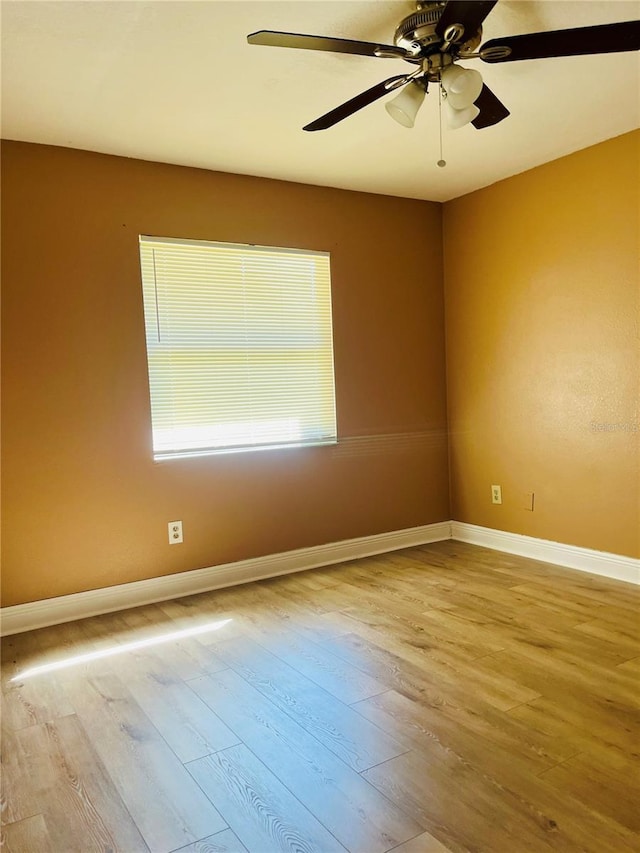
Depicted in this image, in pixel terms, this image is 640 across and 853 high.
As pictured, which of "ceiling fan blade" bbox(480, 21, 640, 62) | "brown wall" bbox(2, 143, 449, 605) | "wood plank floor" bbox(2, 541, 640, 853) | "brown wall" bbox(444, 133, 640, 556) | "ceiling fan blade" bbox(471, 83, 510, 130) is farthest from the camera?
"brown wall" bbox(444, 133, 640, 556)

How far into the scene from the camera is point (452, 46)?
190 centimetres

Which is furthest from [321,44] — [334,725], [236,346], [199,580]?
[199,580]

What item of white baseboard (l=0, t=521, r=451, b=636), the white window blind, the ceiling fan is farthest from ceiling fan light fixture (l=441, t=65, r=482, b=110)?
white baseboard (l=0, t=521, r=451, b=636)

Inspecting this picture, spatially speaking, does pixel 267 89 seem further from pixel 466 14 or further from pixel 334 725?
pixel 334 725

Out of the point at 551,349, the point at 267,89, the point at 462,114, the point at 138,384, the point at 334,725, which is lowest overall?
the point at 334,725

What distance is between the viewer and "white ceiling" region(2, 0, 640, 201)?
78.9 inches

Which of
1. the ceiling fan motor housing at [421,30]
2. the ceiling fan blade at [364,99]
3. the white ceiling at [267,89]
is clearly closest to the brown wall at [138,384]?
the white ceiling at [267,89]

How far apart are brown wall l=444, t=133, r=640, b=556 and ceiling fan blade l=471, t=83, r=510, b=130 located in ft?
4.23

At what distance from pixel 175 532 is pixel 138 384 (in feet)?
2.73

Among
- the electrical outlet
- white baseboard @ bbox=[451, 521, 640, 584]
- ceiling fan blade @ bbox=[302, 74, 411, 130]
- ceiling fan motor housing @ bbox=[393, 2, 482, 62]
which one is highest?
ceiling fan motor housing @ bbox=[393, 2, 482, 62]

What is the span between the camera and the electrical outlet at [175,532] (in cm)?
336

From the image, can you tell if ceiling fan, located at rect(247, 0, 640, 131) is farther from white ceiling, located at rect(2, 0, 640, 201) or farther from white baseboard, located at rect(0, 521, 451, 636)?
white baseboard, located at rect(0, 521, 451, 636)

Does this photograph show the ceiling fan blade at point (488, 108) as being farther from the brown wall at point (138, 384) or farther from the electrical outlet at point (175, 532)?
the electrical outlet at point (175, 532)

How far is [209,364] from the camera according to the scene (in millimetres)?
Answer: 3455
